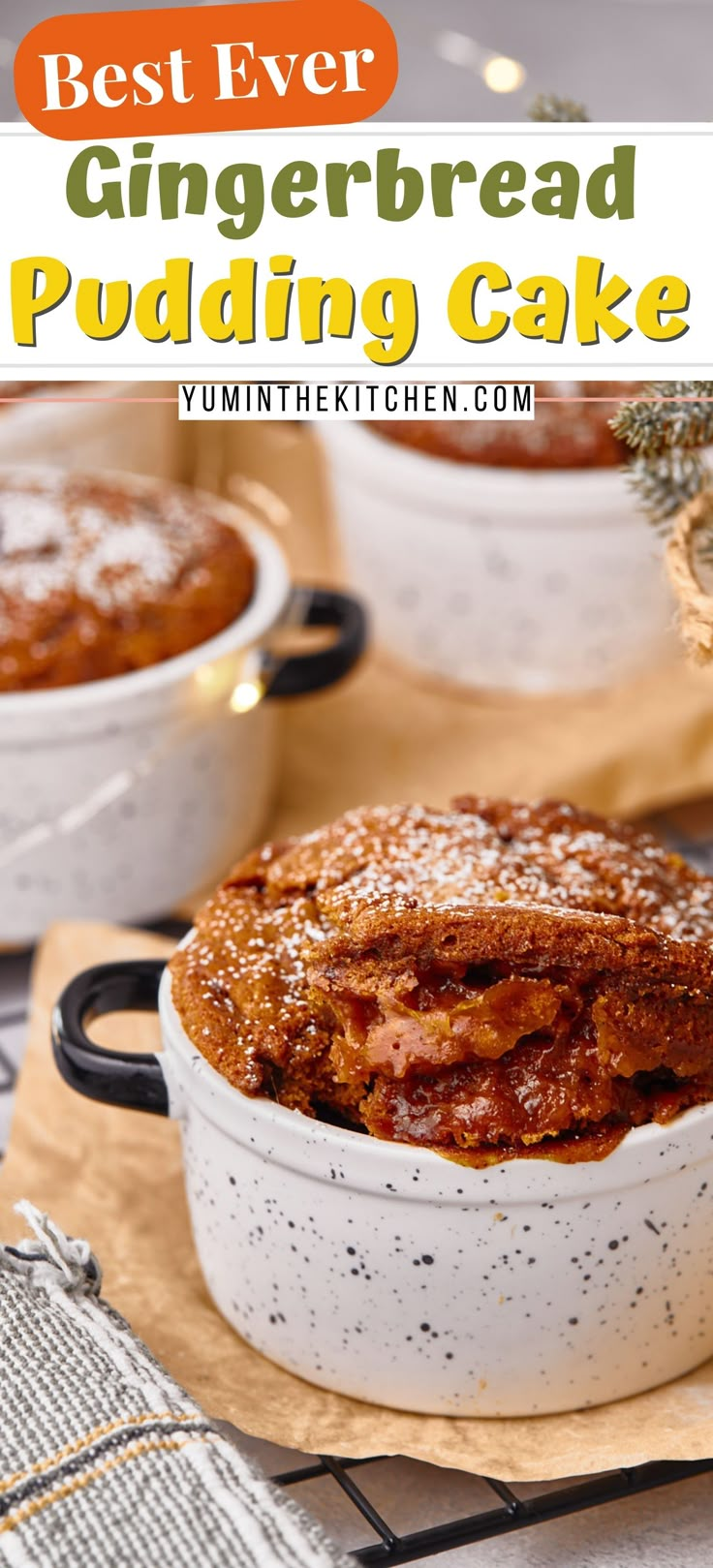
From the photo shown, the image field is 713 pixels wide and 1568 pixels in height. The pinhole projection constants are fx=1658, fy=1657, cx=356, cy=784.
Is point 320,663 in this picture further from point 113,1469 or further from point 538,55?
point 538,55

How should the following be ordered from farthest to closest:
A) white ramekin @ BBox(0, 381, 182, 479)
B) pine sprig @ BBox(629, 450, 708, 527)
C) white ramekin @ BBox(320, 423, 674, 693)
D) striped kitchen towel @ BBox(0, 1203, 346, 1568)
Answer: white ramekin @ BBox(0, 381, 182, 479) → white ramekin @ BBox(320, 423, 674, 693) → pine sprig @ BBox(629, 450, 708, 527) → striped kitchen towel @ BBox(0, 1203, 346, 1568)

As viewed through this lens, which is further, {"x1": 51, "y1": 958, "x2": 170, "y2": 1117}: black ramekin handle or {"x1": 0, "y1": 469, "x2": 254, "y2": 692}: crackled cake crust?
{"x1": 0, "y1": 469, "x2": 254, "y2": 692}: crackled cake crust

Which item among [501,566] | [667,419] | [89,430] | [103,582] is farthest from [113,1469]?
[89,430]

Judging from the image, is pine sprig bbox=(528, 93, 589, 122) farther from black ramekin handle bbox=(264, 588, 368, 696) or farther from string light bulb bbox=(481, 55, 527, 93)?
black ramekin handle bbox=(264, 588, 368, 696)

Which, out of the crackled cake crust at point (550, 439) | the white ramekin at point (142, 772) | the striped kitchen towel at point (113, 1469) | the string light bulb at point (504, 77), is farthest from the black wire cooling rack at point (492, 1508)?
the crackled cake crust at point (550, 439)

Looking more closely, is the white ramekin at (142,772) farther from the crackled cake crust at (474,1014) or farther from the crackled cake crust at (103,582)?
the crackled cake crust at (474,1014)

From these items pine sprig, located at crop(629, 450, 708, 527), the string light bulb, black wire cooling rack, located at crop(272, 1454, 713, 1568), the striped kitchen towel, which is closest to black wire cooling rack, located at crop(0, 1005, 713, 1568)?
black wire cooling rack, located at crop(272, 1454, 713, 1568)

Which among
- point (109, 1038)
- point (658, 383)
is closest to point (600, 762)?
point (109, 1038)

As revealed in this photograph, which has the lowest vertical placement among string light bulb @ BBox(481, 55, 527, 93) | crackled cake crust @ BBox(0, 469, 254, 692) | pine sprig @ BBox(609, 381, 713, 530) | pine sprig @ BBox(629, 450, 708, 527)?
crackled cake crust @ BBox(0, 469, 254, 692)
